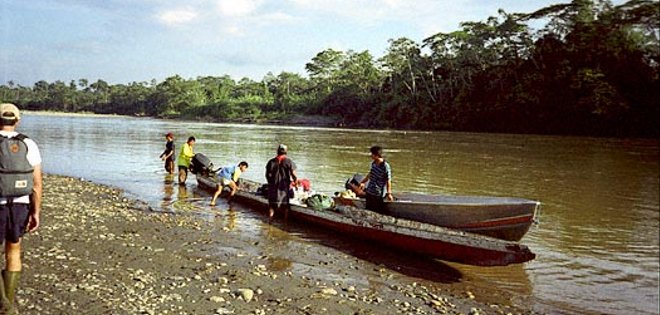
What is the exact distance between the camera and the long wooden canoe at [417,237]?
6750 millimetres

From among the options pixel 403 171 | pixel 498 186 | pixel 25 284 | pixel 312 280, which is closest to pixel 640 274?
pixel 312 280

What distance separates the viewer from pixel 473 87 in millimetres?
58938

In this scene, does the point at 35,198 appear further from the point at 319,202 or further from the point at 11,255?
the point at 319,202

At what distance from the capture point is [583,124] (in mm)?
15500

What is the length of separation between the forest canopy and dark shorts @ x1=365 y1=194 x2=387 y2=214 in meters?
4.02

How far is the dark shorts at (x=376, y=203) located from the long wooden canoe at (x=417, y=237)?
233mm

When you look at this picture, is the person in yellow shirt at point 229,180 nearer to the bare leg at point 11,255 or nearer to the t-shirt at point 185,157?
the t-shirt at point 185,157

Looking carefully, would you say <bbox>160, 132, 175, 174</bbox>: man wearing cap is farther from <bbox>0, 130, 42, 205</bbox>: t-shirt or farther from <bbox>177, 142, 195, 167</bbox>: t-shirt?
<bbox>0, 130, 42, 205</bbox>: t-shirt

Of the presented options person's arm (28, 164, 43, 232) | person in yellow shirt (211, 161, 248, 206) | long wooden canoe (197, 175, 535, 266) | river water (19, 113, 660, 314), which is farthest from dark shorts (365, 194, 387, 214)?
person's arm (28, 164, 43, 232)

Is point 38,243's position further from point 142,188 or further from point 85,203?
point 142,188

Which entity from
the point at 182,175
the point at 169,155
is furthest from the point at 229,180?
the point at 169,155

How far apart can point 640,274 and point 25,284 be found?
7834 mm

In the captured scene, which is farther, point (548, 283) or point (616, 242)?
point (616, 242)

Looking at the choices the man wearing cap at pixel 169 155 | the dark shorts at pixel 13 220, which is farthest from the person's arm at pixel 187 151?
the dark shorts at pixel 13 220
